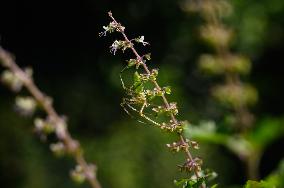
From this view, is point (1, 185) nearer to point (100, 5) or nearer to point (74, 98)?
point (74, 98)

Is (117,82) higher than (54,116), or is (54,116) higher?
(117,82)

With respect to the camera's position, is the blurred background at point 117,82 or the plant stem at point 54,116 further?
the blurred background at point 117,82

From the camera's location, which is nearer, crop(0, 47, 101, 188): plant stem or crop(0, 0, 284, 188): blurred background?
crop(0, 47, 101, 188): plant stem

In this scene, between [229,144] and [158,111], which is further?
[229,144]

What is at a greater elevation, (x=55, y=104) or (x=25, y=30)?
(x=25, y=30)

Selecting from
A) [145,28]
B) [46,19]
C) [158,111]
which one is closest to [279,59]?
[145,28]

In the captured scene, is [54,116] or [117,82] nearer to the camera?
[54,116]

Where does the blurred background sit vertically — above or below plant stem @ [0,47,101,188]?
above

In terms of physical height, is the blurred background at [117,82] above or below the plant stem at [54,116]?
above
